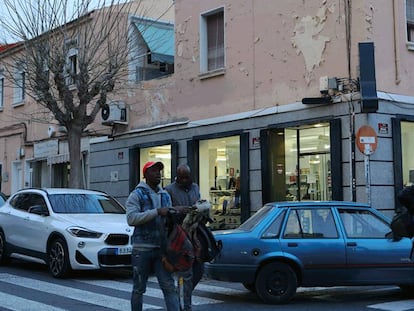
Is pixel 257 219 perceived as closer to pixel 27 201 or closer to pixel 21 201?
pixel 27 201

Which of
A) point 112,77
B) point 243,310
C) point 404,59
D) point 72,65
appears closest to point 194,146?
point 112,77

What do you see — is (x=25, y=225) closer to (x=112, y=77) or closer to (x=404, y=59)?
(x=112, y=77)

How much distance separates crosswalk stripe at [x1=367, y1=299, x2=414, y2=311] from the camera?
7.91 m

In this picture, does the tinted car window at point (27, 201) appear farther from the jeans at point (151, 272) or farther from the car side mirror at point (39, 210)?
the jeans at point (151, 272)

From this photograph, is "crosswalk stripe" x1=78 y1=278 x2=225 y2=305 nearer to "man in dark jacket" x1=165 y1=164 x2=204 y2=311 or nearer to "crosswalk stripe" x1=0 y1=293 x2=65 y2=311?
"man in dark jacket" x1=165 y1=164 x2=204 y2=311

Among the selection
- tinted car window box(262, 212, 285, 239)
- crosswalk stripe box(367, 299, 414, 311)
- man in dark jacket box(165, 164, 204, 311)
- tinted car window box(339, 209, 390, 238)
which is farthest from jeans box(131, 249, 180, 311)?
tinted car window box(339, 209, 390, 238)

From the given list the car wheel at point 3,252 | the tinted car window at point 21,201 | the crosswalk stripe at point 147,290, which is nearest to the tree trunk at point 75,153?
the tinted car window at point 21,201

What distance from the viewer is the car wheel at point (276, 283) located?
821 cm

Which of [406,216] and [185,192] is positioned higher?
[185,192]

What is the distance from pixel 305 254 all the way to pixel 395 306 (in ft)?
4.41

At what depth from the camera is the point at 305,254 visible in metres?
8.29

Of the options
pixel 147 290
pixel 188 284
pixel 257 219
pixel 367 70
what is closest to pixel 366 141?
pixel 367 70

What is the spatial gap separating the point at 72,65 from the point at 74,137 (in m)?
2.68

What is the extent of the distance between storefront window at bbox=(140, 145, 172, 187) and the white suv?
5514 millimetres
